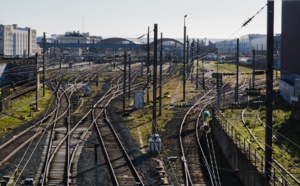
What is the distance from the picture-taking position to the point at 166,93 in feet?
124

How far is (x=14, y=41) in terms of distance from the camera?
95.6 meters

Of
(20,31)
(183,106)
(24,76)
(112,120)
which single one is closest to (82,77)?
(24,76)

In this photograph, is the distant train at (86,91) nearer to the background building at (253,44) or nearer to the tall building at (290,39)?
the tall building at (290,39)

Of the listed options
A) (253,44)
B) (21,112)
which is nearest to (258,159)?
(21,112)

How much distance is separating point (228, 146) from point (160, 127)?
6281 mm

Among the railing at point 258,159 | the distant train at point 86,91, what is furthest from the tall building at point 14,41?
the railing at point 258,159

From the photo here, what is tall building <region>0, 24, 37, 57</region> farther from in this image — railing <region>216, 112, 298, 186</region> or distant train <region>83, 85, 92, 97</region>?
railing <region>216, 112, 298, 186</region>

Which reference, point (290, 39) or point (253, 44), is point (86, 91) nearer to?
point (290, 39)

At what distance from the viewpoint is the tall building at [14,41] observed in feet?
283

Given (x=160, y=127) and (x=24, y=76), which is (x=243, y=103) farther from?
(x=24, y=76)

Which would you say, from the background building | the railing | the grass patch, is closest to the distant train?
the grass patch

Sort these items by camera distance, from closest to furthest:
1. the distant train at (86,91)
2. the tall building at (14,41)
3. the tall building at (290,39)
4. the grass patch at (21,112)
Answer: the grass patch at (21,112)
the tall building at (290,39)
the distant train at (86,91)
the tall building at (14,41)

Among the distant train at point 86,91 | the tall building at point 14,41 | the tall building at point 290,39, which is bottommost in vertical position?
the distant train at point 86,91

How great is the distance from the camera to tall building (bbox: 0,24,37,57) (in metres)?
86.4
